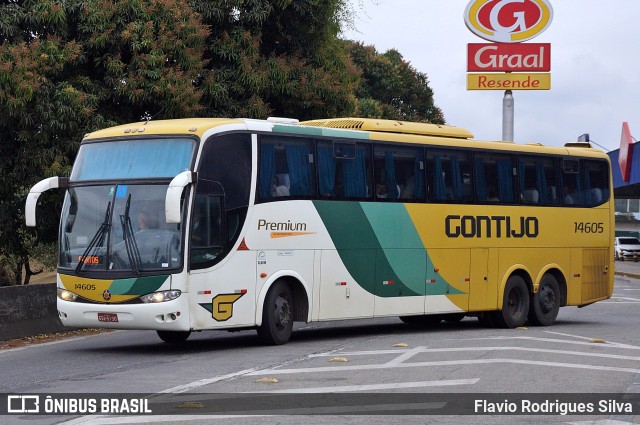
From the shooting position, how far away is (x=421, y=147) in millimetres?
20719

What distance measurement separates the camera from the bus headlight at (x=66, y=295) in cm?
1655

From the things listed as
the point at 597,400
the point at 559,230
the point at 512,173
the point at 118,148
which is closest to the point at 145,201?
the point at 118,148

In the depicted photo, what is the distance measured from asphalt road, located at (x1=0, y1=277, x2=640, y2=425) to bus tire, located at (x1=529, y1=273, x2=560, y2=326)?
210cm

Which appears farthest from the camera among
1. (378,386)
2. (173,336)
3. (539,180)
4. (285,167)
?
(539,180)

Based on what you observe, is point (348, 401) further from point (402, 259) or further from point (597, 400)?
point (402, 259)

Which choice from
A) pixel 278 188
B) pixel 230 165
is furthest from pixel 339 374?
pixel 278 188

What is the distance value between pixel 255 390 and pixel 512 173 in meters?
11.8

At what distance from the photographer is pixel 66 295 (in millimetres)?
16656

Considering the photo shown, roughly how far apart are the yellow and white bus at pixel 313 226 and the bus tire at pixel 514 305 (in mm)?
34

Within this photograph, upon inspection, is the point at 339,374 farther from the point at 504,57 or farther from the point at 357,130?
the point at 504,57

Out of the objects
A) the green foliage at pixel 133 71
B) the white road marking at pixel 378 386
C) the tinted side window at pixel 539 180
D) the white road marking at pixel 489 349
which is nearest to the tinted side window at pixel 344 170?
the white road marking at pixel 489 349

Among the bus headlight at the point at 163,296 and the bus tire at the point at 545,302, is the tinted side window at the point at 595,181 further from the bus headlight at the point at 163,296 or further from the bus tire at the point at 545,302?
the bus headlight at the point at 163,296

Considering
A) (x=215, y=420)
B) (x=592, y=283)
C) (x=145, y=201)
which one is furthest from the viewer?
(x=592, y=283)

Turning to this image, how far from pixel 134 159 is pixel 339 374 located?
5214 millimetres
